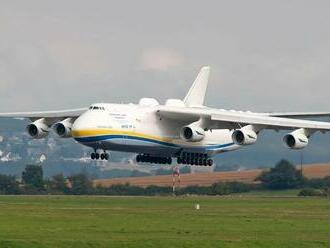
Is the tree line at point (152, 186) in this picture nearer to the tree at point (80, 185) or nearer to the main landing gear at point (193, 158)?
the tree at point (80, 185)

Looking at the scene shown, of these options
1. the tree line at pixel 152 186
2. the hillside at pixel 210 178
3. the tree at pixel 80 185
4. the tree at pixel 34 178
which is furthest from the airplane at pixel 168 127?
the hillside at pixel 210 178

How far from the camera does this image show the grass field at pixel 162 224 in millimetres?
35781

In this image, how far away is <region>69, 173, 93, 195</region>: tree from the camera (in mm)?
77938

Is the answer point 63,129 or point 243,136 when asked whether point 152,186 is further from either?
point 243,136

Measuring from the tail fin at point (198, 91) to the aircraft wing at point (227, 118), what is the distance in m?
4.11

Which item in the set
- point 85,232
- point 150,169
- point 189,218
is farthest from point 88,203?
point 150,169

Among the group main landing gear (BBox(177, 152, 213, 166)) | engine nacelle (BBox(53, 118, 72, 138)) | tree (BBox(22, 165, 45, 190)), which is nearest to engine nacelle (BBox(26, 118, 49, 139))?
engine nacelle (BBox(53, 118, 72, 138))

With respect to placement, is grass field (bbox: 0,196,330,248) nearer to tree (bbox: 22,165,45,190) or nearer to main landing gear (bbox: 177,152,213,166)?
main landing gear (bbox: 177,152,213,166)

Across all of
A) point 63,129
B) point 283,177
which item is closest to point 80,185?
point 63,129

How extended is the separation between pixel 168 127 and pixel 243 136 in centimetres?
532

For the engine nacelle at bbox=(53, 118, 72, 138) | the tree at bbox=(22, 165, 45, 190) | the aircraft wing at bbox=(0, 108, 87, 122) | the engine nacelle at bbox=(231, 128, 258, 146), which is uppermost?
the aircraft wing at bbox=(0, 108, 87, 122)

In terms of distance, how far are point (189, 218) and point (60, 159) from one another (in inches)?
5487

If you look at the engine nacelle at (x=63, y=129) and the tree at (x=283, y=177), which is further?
the tree at (x=283, y=177)

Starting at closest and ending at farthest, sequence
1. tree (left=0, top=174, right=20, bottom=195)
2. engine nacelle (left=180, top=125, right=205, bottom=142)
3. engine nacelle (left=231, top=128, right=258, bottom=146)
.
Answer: engine nacelle (left=231, top=128, right=258, bottom=146), engine nacelle (left=180, top=125, right=205, bottom=142), tree (left=0, top=174, right=20, bottom=195)
